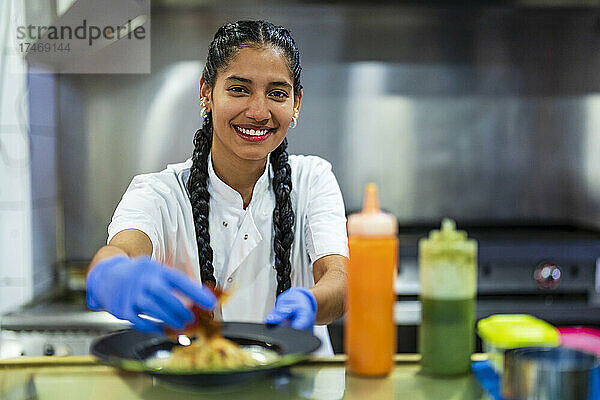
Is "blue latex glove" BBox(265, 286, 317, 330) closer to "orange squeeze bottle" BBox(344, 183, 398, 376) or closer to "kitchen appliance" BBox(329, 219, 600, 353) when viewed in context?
"orange squeeze bottle" BBox(344, 183, 398, 376)

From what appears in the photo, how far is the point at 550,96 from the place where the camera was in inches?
109

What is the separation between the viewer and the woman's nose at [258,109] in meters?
1.33

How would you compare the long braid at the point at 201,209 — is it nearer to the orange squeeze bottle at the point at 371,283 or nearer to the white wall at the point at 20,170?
the orange squeeze bottle at the point at 371,283

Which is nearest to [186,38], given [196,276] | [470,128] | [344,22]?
[344,22]

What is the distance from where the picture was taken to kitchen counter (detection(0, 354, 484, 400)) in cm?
81

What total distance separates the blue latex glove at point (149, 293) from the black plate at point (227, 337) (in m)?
0.04

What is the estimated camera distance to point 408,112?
2752 mm

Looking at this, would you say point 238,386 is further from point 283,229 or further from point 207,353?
Answer: point 283,229

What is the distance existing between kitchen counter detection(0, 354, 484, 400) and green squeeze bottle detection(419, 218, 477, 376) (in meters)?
0.03

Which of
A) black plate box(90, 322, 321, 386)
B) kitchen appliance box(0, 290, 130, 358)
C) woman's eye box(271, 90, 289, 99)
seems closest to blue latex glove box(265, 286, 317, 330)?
black plate box(90, 322, 321, 386)

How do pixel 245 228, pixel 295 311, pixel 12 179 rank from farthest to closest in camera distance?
1. pixel 12 179
2. pixel 245 228
3. pixel 295 311

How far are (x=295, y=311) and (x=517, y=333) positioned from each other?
0.97 feet

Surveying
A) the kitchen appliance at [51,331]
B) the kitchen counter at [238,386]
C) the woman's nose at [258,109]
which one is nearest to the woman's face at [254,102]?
the woman's nose at [258,109]

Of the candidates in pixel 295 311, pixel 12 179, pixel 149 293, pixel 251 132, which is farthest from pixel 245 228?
pixel 12 179
